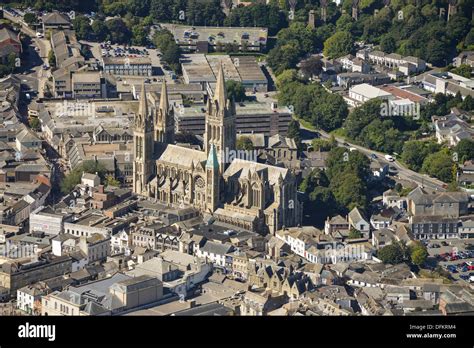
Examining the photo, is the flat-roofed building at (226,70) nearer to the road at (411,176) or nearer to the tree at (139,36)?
the tree at (139,36)

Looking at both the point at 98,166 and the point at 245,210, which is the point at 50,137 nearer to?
the point at 98,166

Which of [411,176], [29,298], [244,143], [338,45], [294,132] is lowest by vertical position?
[29,298]

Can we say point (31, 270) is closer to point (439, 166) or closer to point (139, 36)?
point (439, 166)

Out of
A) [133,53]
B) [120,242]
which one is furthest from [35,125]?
[120,242]

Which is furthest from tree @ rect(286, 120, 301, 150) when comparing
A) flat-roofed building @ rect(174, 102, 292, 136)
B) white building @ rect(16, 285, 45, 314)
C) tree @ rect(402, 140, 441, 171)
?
white building @ rect(16, 285, 45, 314)

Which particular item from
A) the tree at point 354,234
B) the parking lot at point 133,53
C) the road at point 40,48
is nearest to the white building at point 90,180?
the tree at point 354,234
